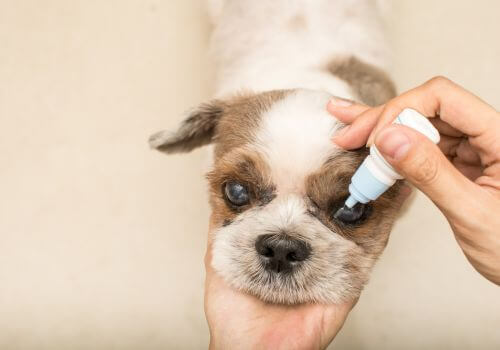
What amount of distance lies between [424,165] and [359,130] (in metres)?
0.26

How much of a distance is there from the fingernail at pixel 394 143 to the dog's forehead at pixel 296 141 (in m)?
0.27

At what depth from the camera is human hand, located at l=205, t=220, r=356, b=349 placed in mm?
1187

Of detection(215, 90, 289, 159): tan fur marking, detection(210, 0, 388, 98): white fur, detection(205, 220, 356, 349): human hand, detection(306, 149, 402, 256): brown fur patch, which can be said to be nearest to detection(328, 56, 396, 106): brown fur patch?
detection(210, 0, 388, 98): white fur

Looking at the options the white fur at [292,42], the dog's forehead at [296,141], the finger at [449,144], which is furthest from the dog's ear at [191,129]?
the finger at [449,144]

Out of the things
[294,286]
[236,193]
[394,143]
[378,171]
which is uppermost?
[394,143]

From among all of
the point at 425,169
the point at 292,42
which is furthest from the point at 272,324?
the point at 292,42

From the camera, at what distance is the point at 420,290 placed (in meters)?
1.99

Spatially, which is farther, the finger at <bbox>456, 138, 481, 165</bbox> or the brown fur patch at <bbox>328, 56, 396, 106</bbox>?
the brown fur patch at <bbox>328, 56, 396, 106</bbox>

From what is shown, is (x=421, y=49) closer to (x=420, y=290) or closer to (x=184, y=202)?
(x=420, y=290)

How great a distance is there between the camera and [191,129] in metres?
1.52

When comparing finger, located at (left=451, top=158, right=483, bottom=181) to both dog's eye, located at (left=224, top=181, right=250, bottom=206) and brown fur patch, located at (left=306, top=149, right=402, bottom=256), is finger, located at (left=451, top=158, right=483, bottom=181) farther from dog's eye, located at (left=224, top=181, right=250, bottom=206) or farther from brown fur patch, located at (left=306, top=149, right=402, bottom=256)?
dog's eye, located at (left=224, top=181, right=250, bottom=206)

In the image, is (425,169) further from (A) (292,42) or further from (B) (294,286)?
(A) (292,42)

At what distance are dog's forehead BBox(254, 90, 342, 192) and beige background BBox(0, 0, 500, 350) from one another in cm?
74

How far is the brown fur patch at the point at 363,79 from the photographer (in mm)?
1659
